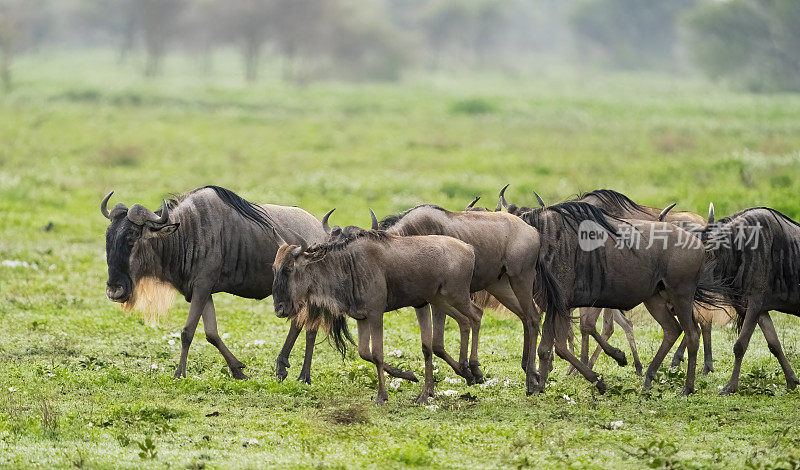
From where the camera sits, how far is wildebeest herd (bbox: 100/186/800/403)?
8.80 meters

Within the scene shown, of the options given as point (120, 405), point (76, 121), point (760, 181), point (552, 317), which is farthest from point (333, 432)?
point (76, 121)

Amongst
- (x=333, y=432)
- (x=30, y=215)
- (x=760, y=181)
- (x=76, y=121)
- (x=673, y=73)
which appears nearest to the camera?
(x=333, y=432)

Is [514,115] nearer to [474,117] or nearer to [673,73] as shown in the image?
[474,117]

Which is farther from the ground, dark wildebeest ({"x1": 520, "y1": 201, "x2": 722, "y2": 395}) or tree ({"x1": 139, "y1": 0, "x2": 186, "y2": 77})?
tree ({"x1": 139, "y1": 0, "x2": 186, "y2": 77})

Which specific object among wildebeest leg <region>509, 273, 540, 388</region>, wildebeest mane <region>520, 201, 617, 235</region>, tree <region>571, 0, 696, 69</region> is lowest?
wildebeest leg <region>509, 273, 540, 388</region>

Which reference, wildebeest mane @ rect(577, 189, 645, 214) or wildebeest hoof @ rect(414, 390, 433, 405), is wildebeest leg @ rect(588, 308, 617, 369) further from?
wildebeest hoof @ rect(414, 390, 433, 405)

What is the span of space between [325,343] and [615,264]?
3716 millimetres

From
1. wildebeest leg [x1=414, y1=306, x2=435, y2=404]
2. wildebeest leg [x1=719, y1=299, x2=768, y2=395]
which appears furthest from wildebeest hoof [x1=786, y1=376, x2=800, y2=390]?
wildebeest leg [x1=414, y1=306, x2=435, y2=404]

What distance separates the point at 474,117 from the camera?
37.5 meters

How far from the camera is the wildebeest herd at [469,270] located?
880cm

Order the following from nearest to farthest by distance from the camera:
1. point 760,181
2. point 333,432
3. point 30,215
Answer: point 333,432 → point 30,215 → point 760,181

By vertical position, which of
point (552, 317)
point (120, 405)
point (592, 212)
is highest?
point (592, 212)

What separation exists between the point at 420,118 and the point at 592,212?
88.0ft

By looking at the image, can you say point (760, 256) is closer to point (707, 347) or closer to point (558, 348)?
point (707, 347)
